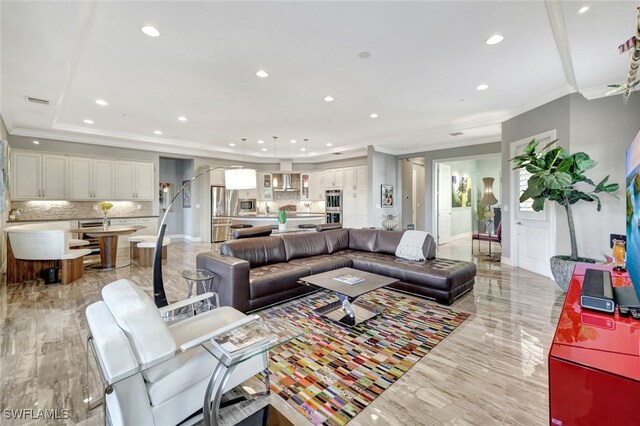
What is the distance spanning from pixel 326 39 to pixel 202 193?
23.5ft

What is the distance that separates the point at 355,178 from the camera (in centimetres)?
898

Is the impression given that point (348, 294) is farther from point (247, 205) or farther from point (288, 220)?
point (247, 205)

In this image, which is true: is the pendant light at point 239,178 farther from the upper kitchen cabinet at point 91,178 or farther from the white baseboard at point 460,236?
the white baseboard at point 460,236

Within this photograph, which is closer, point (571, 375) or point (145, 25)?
point (571, 375)

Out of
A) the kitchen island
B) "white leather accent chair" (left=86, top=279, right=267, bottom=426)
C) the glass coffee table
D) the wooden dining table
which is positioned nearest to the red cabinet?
"white leather accent chair" (left=86, top=279, right=267, bottom=426)

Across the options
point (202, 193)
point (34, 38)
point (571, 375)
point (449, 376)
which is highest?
point (34, 38)

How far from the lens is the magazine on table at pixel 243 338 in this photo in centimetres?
148

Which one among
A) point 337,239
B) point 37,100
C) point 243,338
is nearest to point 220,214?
point 37,100

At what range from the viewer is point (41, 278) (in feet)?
15.7

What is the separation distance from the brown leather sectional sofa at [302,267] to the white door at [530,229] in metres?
1.85

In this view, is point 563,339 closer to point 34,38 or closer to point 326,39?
point 326,39

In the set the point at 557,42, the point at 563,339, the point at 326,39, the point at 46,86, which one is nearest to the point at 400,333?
the point at 563,339

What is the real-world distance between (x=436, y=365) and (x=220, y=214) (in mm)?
8097

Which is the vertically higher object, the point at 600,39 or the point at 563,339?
the point at 600,39
